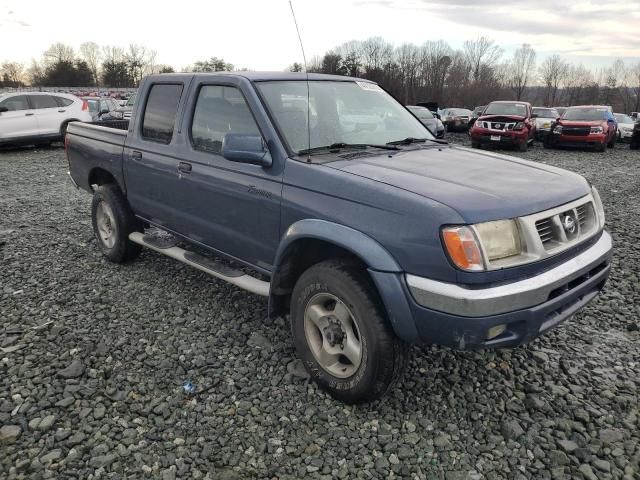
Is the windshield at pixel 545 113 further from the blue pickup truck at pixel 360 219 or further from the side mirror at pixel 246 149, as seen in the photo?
the side mirror at pixel 246 149

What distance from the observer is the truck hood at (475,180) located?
8.02ft

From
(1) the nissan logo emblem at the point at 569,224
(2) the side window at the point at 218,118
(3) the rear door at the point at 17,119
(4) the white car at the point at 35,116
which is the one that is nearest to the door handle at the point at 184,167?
(2) the side window at the point at 218,118

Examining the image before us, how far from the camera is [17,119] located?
1440 centimetres

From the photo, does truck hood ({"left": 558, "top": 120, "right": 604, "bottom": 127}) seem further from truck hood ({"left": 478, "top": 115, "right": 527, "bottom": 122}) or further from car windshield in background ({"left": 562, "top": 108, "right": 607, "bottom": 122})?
truck hood ({"left": 478, "top": 115, "right": 527, "bottom": 122})

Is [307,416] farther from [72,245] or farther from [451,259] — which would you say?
[72,245]

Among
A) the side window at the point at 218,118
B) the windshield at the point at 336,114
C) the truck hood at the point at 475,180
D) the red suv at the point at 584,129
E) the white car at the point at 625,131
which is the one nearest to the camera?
the truck hood at the point at 475,180

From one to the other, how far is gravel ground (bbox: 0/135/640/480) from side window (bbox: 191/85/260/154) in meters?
1.42

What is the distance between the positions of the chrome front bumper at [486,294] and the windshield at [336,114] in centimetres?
132

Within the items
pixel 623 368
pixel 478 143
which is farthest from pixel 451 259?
pixel 478 143

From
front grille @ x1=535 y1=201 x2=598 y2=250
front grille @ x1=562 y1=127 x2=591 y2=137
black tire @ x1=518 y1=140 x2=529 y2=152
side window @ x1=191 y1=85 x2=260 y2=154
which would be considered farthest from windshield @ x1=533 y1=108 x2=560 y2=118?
side window @ x1=191 y1=85 x2=260 y2=154

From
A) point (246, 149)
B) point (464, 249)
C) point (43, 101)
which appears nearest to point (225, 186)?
point (246, 149)

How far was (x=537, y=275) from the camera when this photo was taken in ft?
8.11

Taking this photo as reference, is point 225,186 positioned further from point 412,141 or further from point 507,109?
point 507,109

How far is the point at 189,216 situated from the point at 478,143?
14.7 m
